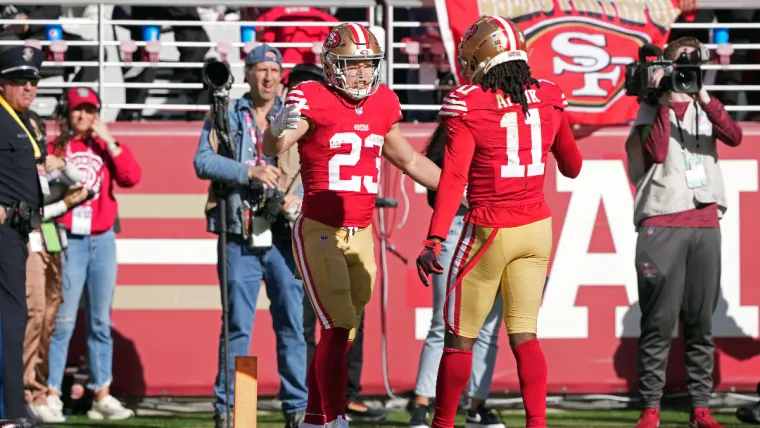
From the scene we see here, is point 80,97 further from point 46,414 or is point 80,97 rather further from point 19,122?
point 46,414

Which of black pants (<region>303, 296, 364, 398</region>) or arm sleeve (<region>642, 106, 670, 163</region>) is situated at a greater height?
arm sleeve (<region>642, 106, 670, 163</region>)

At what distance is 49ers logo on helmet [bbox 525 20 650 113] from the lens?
9022mm

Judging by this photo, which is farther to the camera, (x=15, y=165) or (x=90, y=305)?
(x=90, y=305)

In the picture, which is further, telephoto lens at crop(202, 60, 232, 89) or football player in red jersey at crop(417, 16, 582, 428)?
telephoto lens at crop(202, 60, 232, 89)

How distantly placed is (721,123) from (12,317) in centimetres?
432

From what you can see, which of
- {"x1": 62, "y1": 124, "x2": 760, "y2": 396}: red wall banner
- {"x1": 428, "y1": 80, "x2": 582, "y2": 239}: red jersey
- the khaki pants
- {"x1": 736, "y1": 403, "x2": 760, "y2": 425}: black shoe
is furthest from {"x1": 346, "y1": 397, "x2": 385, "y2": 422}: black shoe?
{"x1": 428, "y1": 80, "x2": 582, "y2": 239}: red jersey

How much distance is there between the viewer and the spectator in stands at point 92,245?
28.0 feet

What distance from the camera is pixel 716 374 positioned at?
9070mm

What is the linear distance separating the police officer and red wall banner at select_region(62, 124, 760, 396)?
57.7 inches

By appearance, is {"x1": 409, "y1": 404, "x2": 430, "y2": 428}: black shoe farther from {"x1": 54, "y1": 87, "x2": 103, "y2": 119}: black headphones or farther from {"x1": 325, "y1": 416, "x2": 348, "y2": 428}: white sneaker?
{"x1": 54, "y1": 87, "x2": 103, "y2": 119}: black headphones

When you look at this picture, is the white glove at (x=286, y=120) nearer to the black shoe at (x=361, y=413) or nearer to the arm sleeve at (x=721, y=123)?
the black shoe at (x=361, y=413)

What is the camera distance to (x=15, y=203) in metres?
7.40

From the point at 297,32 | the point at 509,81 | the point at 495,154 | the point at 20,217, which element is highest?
the point at 297,32

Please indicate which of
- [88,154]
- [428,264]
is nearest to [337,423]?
[428,264]
